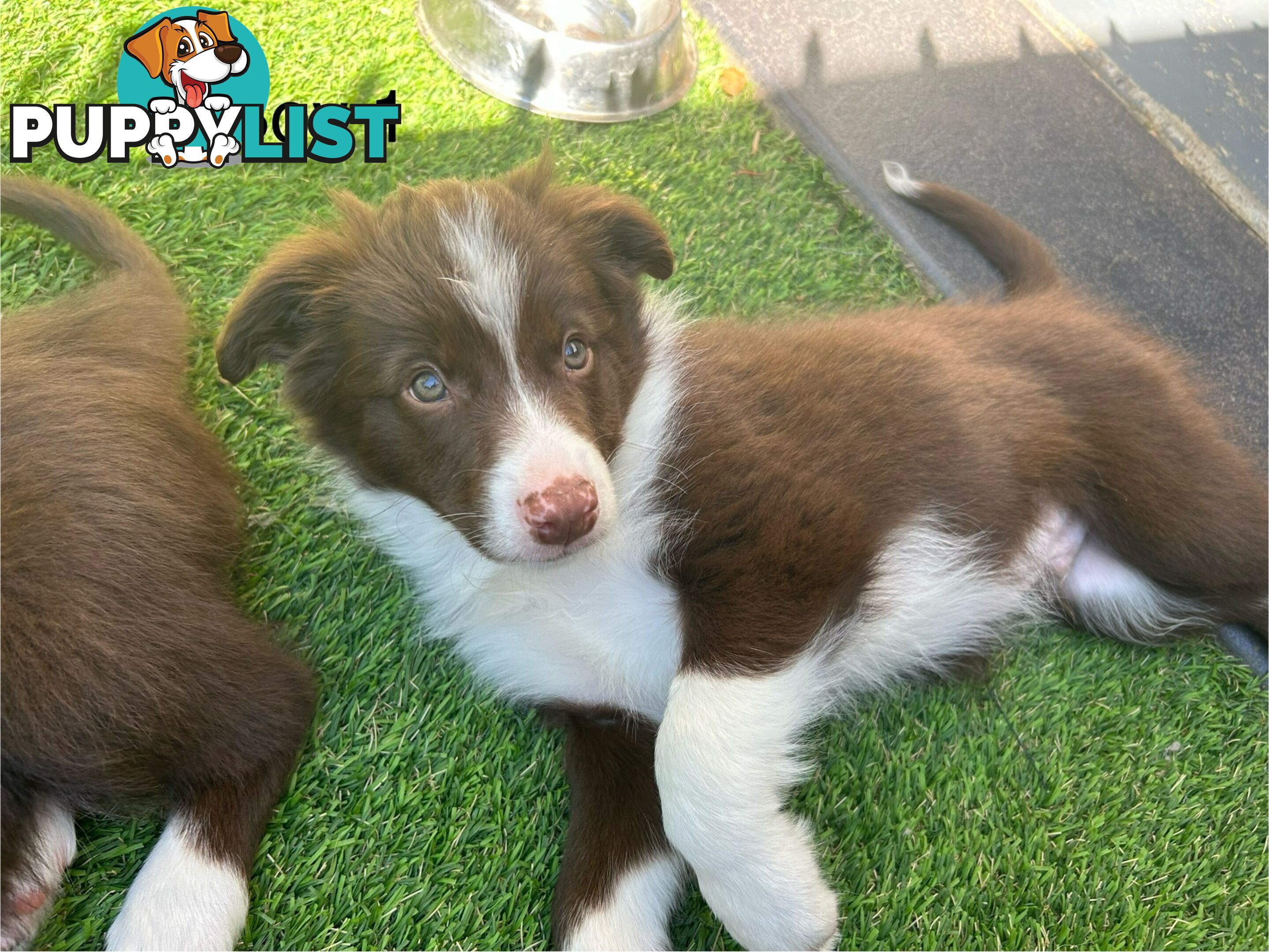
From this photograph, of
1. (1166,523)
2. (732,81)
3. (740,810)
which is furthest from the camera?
(732,81)

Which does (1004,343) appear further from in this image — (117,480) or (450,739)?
(117,480)

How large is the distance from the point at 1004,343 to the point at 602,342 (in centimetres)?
121

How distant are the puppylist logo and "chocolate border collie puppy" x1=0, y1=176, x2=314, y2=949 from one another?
1.12 m

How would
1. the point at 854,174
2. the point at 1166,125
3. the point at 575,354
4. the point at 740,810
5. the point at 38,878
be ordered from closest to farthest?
1. the point at 38,878
2. the point at 740,810
3. the point at 575,354
4. the point at 854,174
5. the point at 1166,125

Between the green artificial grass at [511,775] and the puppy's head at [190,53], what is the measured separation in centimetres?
23

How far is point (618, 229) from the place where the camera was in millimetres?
2389

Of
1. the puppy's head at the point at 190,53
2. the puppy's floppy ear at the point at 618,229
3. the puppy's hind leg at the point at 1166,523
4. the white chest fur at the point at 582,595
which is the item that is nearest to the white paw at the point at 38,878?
the white chest fur at the point at 582,595

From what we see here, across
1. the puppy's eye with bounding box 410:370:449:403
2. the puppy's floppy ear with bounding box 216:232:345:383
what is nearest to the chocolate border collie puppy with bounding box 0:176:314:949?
the puppy's floppy ear with bounding box 216:232:345:383

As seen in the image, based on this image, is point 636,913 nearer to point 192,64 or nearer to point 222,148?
point 222,148

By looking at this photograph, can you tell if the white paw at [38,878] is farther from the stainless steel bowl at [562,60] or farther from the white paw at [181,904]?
the stainless steel bowl at [562,60]

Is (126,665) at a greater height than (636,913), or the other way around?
(126,665)

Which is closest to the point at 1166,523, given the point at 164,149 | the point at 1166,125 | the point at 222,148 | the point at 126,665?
the point at 1166,125

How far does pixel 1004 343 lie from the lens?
2770mm

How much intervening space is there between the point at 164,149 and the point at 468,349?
1.91 metres
